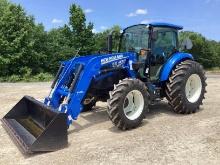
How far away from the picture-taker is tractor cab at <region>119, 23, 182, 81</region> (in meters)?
8.89

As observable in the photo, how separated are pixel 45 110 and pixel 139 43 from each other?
3132 mm

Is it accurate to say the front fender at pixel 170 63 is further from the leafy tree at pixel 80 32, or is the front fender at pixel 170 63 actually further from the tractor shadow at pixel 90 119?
the leafy tree at pixel 80 32

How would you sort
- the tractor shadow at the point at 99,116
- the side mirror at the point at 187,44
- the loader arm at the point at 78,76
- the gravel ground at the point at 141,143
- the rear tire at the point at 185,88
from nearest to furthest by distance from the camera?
the gravel ground at the point at 141,143 < the loader arm at the point at 78,76 < the tractor shadow at the point at 99,116 < the rear tire at the point at 185,88 < the side mirror at the point at 187,44

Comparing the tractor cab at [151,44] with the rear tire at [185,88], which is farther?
the tractor cab at [151,44]

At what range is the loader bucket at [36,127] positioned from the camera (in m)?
6.36

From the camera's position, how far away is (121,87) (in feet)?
24.7

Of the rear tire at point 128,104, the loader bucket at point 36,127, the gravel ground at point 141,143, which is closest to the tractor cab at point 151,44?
the rear tire at point 128,104

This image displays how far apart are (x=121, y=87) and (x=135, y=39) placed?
2180mm

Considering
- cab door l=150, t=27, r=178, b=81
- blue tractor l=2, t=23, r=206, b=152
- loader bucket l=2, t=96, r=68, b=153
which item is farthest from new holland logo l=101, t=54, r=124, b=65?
loader bucket l=2, t=96, r=68, b=153

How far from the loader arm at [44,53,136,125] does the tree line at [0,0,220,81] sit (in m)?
13.7

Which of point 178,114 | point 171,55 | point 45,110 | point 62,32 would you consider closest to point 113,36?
point 171,55

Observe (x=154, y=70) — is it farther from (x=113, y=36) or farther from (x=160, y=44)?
(x=113, y=36)

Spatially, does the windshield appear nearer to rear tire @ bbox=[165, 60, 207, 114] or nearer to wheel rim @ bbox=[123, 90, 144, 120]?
rear tire @ bbox=[165, 60, 207, 114]

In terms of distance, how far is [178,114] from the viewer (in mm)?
9094
